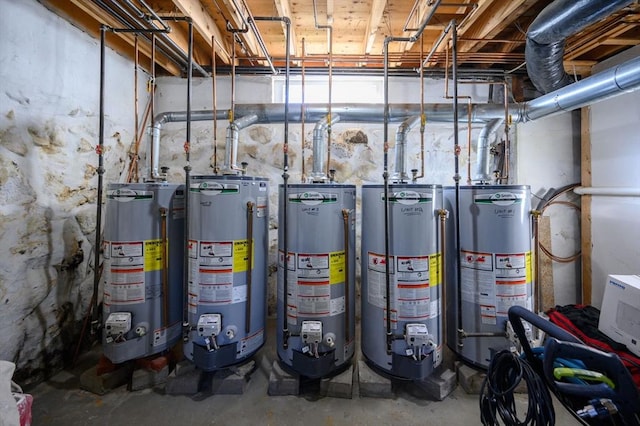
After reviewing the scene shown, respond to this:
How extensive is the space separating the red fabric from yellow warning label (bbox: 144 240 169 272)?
8.50 ft

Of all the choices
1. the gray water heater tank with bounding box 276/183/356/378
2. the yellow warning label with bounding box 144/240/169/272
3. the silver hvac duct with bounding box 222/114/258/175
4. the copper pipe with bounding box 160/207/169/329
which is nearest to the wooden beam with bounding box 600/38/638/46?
the gray water heater tank with bounding box 276/183/356/378

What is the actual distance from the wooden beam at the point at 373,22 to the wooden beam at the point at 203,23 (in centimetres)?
122

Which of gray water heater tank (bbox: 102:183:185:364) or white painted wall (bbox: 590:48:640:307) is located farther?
white painted wall (bbox: 590:48:640:307)

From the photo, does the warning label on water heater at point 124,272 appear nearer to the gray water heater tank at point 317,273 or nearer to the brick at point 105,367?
the brick at point 105,367

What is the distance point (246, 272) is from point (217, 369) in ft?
2.02

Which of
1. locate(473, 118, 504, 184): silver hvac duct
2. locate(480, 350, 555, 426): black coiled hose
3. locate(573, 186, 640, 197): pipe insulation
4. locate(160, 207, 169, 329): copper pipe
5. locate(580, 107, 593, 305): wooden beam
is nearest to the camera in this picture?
locate(480, 350, 555, 426): black coiled hose

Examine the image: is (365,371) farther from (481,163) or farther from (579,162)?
(579,162)

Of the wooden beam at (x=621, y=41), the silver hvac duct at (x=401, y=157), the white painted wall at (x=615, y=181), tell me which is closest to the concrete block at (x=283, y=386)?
the silver hvac duct at (x=401, y=157)

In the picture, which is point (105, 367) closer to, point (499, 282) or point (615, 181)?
point (499, 282)

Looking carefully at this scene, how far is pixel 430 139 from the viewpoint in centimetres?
260

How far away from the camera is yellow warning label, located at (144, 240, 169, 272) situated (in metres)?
1.64

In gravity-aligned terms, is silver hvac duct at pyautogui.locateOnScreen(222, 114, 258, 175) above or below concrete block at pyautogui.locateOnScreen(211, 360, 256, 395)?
above

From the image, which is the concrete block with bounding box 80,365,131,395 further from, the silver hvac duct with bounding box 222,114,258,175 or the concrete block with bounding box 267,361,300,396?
the silver hvac duct with bounding box 222,114,258,175

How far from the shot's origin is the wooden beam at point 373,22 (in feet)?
6.09
